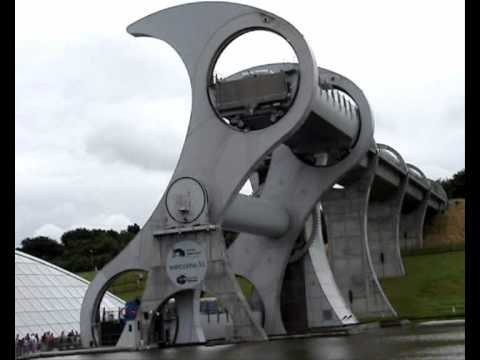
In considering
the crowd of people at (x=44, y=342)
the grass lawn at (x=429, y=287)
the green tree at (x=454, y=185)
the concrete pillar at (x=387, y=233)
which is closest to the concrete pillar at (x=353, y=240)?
the grass lawn at (x=429, y=287)

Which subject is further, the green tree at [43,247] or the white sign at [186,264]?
the green tree at [43,247]

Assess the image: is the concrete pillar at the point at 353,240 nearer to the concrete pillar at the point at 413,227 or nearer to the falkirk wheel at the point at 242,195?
the falkirk wheel at the point at 242,195

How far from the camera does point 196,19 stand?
3691cm

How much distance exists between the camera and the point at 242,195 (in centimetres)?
3825

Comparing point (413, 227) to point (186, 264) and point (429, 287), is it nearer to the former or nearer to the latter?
point (429, 287)

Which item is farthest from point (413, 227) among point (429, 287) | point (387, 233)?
point (429, 287)

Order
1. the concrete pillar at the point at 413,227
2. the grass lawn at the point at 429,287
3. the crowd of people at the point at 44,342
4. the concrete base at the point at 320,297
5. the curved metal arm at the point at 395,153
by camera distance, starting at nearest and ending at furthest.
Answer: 1. the crowd of people at the point at 44,342
2. the concrete base at the point at 320,297
3. the grass lawn at the point at 429,287
4. the curved metal arm at the point at 395,153
5. the concrete pillar at the point at 413,227

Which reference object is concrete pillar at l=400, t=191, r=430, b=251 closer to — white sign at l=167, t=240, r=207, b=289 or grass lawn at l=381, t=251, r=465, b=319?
grass lawn at l=381, t=251, r=465, b=319

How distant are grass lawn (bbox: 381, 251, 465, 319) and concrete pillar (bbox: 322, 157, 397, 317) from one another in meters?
2.70

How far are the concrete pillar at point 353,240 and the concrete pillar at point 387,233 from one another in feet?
33.7

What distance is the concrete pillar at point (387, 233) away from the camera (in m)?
66.1

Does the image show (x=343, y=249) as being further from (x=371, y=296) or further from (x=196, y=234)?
(x=196, y=234)

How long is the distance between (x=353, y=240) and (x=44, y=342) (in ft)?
75.5
